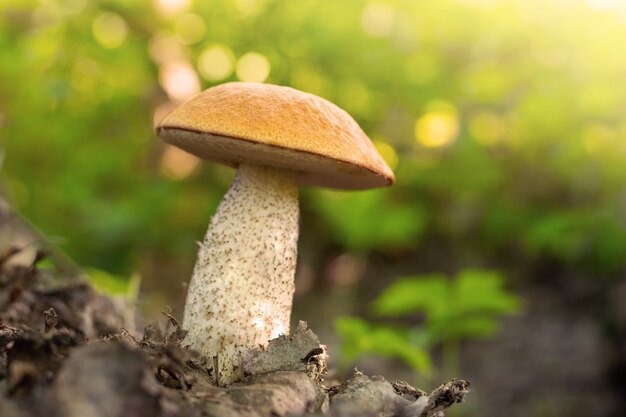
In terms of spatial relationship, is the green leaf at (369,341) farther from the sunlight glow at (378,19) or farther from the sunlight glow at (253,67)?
the sunlight glow at (378,19)

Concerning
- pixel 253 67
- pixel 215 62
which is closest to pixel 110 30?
pixel 215 62

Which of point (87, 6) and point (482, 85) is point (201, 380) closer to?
point (482, 85)

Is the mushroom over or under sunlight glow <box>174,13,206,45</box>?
under

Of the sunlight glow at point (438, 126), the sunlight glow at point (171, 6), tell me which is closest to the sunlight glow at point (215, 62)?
the sunlight glow at point (171, 6)

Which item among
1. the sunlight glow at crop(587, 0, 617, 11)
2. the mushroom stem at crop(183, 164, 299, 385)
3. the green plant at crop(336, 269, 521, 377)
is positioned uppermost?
the sunlight glow at crop(587, 0, 617, 11)

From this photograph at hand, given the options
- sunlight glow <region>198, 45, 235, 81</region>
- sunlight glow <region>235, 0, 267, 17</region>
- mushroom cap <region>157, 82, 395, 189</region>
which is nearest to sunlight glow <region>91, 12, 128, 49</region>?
sunlight glow <region>198, 45, 235, 81</region>

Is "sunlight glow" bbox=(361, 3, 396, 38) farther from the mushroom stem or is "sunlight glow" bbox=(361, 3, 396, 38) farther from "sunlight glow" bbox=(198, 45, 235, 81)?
the mushroom stem
